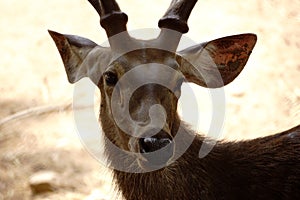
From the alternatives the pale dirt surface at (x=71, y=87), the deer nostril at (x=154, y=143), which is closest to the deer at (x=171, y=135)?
the deer nostril at (x=154, y=143)

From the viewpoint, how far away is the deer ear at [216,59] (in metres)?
3.65

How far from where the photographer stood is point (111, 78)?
3.48 meters

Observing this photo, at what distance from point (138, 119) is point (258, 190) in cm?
73

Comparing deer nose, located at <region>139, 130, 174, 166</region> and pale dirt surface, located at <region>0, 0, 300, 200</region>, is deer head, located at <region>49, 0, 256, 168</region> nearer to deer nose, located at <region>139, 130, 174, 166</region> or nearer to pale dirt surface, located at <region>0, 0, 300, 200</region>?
deer nose, located at <region>139, 130, 174, 166</region>

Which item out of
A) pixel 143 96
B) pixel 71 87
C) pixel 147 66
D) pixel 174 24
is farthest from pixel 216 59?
pixel 71 87

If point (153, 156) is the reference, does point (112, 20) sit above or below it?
above

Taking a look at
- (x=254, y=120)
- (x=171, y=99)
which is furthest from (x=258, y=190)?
(x=254, y=120)

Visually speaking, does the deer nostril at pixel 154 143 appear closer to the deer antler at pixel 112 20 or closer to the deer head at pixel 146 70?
the deer head at pixel 146 70

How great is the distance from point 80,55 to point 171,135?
2.65 feet

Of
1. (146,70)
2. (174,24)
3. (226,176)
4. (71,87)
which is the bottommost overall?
(71,87)

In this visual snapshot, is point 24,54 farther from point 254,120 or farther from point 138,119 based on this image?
point 138,119

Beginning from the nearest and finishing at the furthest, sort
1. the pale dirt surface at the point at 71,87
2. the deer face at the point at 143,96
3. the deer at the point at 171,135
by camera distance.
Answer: the deer face at the point at 143,96 → the deer at the point at 171,135 → the pale dirt surface at the point at 71,87

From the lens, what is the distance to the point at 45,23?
6.70 m

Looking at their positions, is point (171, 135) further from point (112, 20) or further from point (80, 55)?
point (80, 55)
